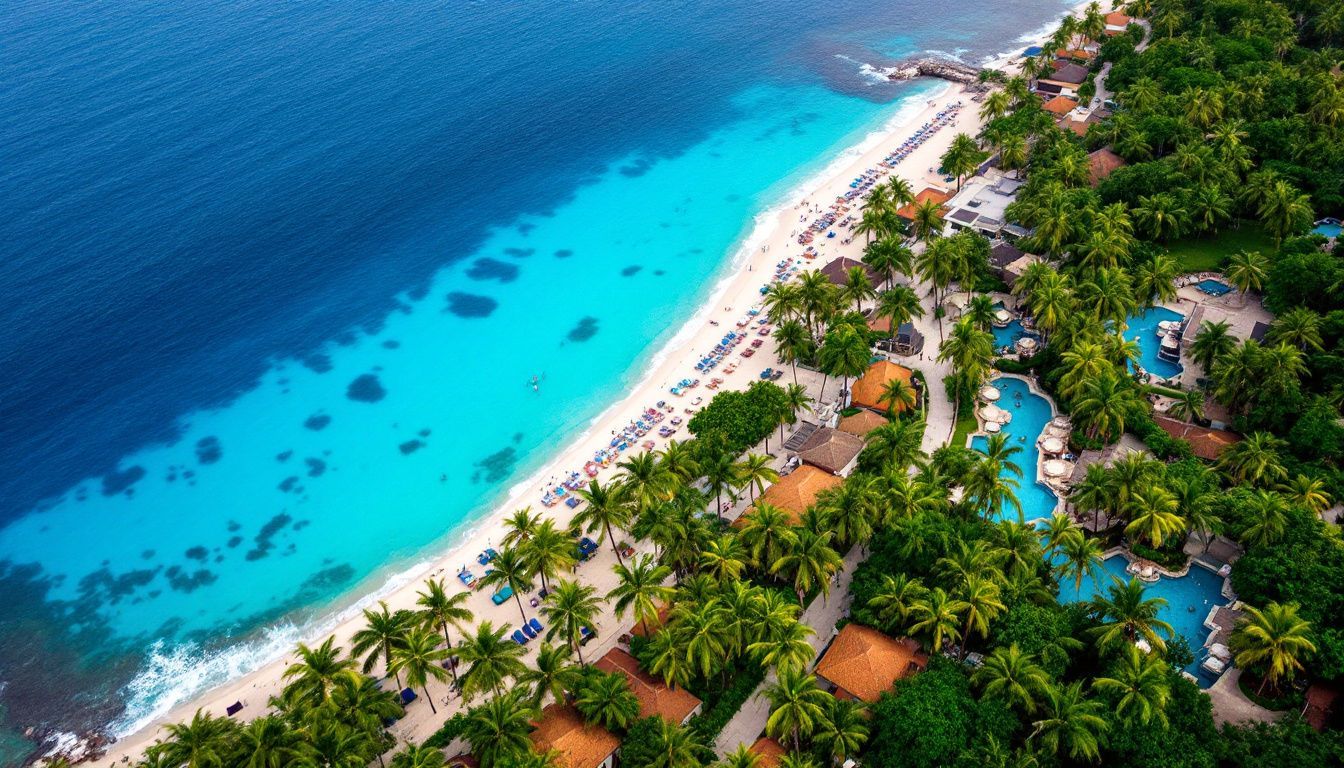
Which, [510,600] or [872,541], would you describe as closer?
[872,541]

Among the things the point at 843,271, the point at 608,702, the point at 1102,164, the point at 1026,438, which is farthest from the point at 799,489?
the point at 1102,164

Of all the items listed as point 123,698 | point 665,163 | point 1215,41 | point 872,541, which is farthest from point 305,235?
point 1215,41

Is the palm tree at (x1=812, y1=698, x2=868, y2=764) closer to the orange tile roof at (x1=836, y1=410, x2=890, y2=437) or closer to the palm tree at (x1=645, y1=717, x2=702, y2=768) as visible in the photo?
the palm tree at (x1=645, y1=717, x2=702, y2=768)

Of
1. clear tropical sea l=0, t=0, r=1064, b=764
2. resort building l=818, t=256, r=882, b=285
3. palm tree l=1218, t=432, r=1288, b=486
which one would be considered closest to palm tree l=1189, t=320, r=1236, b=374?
palm tree l=1218, t=432, r=1288, b=486

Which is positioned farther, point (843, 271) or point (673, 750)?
point (843, 271)

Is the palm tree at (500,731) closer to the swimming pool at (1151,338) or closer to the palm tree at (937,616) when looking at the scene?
the palm tree at (937,616)

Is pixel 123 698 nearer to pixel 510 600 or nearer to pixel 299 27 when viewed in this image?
pixel 510 600

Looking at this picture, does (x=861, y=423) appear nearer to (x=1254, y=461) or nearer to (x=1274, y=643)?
(x=1254, y=461)
